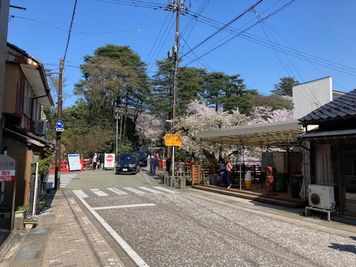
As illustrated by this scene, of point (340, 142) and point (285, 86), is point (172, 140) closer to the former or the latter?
point (340, 142)

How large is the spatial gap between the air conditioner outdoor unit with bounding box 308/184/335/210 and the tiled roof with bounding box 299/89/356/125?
2.25m

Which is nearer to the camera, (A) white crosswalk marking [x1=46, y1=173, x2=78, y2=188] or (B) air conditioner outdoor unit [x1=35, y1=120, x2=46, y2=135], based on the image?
(B) air conditioner outdoor unit [x1=35, y1=120, x2=46, y2=135]

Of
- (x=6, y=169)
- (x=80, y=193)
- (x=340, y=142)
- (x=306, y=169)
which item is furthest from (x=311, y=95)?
(x=6, y=169)

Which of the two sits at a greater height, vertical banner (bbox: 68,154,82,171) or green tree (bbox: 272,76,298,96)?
green tree (bbox: 272,76,298,96)

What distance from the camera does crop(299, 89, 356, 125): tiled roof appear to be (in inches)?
460

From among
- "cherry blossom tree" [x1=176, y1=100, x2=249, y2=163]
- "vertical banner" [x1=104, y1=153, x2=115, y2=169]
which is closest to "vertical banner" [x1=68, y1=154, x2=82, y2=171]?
"vertical banner" [x1=104, y1=153, x2=115, y2=169]

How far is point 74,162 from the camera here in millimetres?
37688

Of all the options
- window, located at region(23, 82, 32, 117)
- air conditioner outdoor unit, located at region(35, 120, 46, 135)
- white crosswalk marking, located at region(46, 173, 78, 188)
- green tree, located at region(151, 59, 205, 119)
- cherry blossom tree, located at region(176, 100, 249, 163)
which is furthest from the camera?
green tree, located at region(151, 59, 205, 119)

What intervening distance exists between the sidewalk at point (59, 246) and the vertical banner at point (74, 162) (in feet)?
84.3

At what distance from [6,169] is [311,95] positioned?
1586 cm

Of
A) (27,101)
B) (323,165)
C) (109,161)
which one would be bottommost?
(323,165)

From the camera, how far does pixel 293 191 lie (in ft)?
51.1

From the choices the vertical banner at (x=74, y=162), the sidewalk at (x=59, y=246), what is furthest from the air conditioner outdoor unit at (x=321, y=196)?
the vertical banner at (x=74, y=162)

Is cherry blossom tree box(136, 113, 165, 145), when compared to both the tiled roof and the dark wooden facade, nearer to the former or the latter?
the tiled roof
